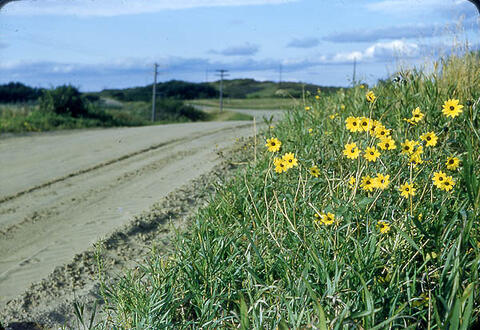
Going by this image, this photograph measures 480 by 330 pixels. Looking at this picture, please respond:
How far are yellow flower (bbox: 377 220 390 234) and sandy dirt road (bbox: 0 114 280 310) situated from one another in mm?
3148

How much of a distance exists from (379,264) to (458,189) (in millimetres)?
1149

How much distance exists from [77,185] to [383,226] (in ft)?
19.3

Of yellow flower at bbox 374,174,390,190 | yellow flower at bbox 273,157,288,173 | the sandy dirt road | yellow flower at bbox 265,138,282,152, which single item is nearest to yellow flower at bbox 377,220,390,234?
yellow flower at bbox 374,174,390,190

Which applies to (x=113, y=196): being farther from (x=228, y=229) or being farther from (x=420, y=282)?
(x=420, y=282)

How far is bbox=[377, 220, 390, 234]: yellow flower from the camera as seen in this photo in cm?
293

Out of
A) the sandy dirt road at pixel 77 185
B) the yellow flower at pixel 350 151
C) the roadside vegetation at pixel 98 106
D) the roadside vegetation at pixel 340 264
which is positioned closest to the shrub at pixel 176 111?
the roadside vegetation at pixel 98 106

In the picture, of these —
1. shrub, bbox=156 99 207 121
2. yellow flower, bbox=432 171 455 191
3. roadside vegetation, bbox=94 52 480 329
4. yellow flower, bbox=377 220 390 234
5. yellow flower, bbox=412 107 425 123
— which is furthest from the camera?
shrub, bbox=156 99 207 121

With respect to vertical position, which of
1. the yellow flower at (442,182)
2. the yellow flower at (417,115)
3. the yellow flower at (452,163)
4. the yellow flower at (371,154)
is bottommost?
the yellow flower at (442,182)

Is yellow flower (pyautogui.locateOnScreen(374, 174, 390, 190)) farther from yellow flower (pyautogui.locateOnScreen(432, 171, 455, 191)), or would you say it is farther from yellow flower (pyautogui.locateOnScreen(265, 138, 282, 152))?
yellow flower (pyautogui.locateOnScreen(265, 138, 282, 152))

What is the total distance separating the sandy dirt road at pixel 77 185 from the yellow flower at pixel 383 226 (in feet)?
10.3

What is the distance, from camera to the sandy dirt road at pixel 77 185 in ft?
17.1

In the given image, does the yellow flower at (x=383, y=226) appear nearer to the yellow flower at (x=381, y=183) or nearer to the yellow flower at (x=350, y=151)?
the yellow flower at (x=381, y=183)

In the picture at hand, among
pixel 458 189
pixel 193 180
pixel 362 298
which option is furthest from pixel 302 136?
pixel 362 298

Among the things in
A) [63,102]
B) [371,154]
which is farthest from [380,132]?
[63,102]
